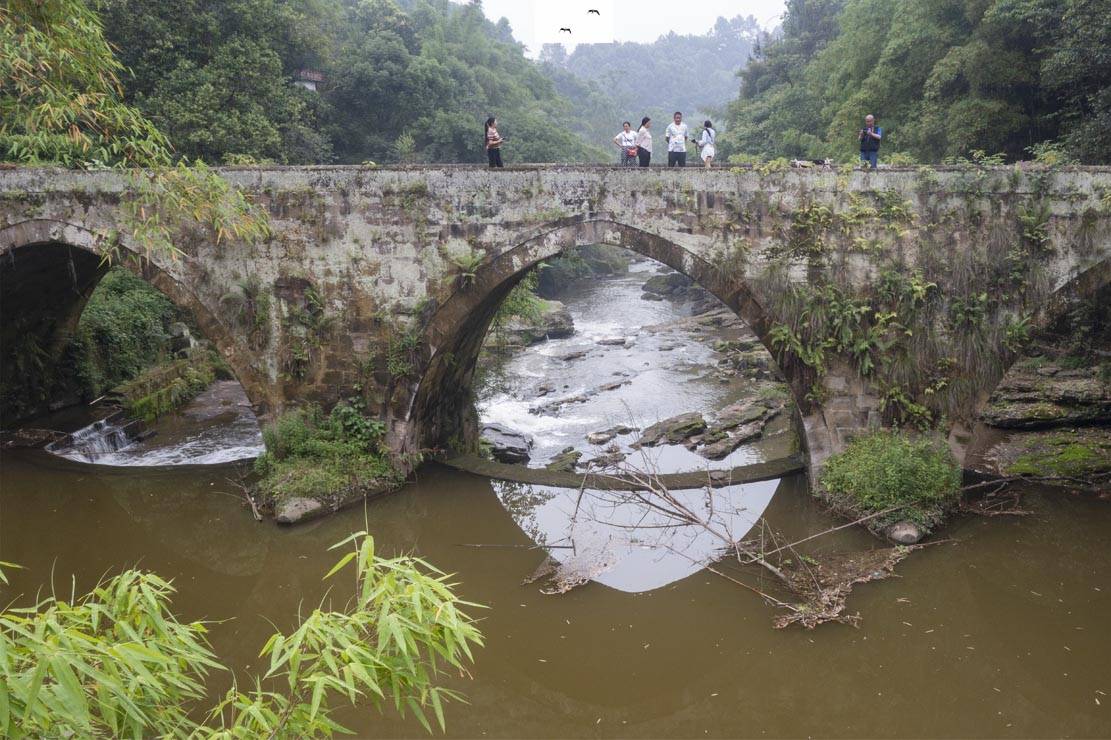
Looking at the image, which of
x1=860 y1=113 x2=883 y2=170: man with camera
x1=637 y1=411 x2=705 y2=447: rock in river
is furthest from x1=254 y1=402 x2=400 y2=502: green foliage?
x1=860 y1=113 x2=883 y2=170: man with camera

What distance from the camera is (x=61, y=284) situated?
46.7 feet

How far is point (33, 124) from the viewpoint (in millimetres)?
4492

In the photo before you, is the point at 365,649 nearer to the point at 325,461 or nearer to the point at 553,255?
the point at 553,255

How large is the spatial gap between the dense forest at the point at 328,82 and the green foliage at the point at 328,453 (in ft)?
12.3

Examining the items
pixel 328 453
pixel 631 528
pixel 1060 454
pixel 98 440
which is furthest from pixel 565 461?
pixel 98 440

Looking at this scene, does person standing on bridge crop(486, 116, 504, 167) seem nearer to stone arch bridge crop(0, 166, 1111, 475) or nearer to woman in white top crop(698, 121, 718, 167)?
stone arch bridge crop(0, 166, 1111, 475)

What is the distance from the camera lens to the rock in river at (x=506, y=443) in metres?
13.9

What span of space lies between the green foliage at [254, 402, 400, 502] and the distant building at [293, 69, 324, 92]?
18.6 meters

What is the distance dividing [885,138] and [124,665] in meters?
19.0

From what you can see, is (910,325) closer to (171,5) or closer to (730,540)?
(730,540)

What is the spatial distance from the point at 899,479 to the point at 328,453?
7.38 meters

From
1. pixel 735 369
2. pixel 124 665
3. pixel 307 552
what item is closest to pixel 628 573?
pixel 307 552

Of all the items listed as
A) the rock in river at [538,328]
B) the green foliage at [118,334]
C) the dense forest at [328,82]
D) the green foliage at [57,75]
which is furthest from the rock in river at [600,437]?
the green foliage at [57,75]

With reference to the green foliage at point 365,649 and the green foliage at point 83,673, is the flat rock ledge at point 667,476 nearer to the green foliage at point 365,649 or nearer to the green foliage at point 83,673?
the green foliage at point 365,649
